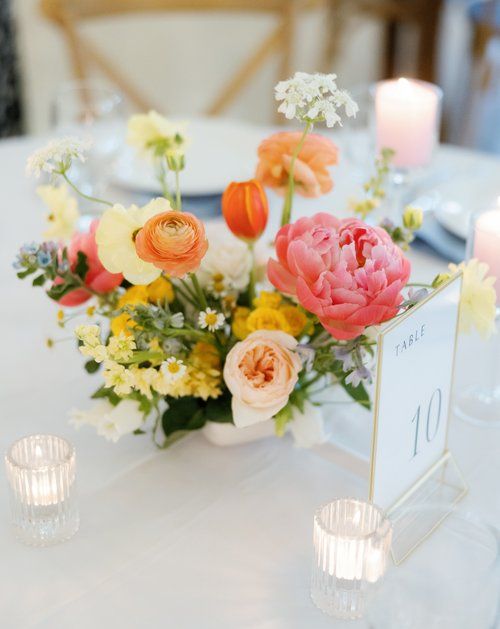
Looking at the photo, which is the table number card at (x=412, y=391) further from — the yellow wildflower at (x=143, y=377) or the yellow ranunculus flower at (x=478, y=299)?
the yellow wildflower at (x=143, y=377)

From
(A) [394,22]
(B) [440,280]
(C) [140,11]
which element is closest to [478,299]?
(B) [440,280]

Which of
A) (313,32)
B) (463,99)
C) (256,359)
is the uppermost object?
(256,359)

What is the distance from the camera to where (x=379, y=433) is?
0.76 m

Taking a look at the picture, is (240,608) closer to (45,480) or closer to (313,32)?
(45,480)

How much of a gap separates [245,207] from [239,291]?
0.36 ft

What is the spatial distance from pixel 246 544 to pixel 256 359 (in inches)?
6.9

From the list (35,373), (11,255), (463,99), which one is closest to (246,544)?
(35,373)

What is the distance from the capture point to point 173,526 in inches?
33.4

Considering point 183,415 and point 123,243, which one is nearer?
point 123,243

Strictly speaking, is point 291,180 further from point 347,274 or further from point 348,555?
point 348,555

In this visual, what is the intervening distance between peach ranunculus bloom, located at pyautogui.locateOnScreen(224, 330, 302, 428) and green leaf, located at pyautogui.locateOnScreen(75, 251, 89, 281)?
0.64ft

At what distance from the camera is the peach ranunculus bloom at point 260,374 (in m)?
0.78

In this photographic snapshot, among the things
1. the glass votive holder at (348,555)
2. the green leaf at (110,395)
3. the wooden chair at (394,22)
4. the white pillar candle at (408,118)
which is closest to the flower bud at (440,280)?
the glass votive holder at (348,555)

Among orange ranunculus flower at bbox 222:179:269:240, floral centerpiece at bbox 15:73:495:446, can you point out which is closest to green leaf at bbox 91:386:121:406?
floral centerpiece at bbox 15:73:495:446
